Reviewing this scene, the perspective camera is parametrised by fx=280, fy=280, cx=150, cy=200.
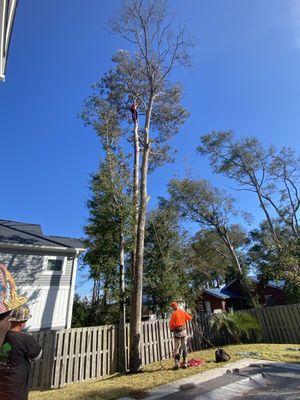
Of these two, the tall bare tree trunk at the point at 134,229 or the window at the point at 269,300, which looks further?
the window at the point at 269,300

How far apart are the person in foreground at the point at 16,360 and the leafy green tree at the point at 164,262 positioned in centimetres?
1250

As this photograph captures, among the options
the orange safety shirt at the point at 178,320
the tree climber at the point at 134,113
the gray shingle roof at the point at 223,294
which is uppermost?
the tree climber at the point at 134,113

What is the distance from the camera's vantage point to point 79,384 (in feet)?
22.1

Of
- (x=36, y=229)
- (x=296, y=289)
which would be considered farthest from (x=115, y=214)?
(x=296, y=289)

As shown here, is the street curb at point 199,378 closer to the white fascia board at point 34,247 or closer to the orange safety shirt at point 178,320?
the orange safety shirt at point 178,320

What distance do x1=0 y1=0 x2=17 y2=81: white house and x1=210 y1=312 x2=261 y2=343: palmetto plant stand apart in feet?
34.6

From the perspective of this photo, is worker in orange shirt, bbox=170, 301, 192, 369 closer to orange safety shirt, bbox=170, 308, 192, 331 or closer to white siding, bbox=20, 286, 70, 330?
orange safety shirt, bbox=170, 308, 192, 331

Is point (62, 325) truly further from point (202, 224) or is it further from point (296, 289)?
point (202, 224)

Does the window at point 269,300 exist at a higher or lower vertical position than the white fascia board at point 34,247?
lower

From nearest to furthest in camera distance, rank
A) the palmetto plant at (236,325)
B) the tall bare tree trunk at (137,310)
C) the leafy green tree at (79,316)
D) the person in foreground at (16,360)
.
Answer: the person in foreground at (16,360), the tall bare tree trunk at (137,310), the palmetto plant at (236,325), the leafy green tree at (79,316)

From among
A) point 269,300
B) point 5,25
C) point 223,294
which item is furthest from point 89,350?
point 269,300

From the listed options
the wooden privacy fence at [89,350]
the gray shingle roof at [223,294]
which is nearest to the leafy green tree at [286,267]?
the wooden privacy fence at [89,350]

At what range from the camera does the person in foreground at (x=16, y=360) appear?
9.37 ft

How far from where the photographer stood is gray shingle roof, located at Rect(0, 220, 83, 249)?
47.2ft
